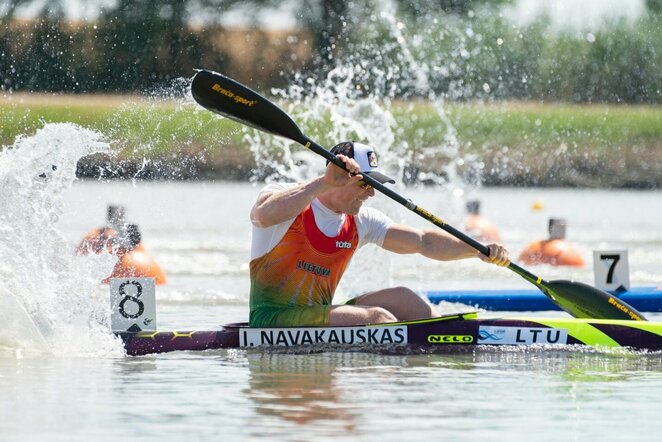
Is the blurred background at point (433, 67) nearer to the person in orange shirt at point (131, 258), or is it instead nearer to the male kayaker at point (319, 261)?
the person in orange shirt at point (131, 258)

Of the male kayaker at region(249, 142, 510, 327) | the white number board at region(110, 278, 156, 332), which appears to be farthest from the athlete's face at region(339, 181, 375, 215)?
the white number board at region(110, 278, 156, 332)

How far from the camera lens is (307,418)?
6.21m

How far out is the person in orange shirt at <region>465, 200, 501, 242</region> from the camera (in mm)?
16828

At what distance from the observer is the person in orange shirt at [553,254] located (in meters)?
14.8

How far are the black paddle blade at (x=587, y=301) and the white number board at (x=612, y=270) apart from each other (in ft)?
6.48

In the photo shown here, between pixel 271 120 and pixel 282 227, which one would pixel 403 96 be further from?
pixel 282 227

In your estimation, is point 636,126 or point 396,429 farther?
point 636,126

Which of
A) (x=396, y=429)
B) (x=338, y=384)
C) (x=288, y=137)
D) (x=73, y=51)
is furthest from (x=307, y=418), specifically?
(x=73, y=51)

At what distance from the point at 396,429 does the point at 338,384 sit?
3.92 feet

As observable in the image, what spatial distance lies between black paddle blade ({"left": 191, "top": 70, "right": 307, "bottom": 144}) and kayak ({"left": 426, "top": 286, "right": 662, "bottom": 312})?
305 cm

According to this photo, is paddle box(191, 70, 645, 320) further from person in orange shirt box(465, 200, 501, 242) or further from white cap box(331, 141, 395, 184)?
person in orange shirt box(465, 200, 501, 242)

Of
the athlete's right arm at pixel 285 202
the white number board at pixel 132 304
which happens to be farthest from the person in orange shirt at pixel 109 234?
the athlete's right arm at pixel 285 202

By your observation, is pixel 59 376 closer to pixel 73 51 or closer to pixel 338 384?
pixel 338 384

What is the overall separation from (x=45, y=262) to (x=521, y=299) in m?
4.16
